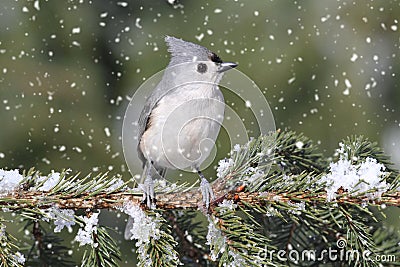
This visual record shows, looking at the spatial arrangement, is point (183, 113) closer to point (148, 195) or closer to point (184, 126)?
point (184, 126)

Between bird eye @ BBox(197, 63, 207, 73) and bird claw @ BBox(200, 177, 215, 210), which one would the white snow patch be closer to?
bird claw @ BBox(200, 177, 215, 210)

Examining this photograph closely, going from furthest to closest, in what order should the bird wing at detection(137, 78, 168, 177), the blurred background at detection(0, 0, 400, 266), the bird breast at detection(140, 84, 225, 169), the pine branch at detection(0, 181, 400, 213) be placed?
the blurred background at detection(0, 0, 400, 266) → the bird wing at detection(137, 78, 168, 177) → the bird breast at detection(140, 84, 225, 169) → the pine branch at detection(0, 181, 400, 213)

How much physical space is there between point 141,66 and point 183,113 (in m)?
1.69

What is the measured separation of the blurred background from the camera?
9.89 ft

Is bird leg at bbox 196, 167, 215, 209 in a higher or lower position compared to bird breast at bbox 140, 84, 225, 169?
lower

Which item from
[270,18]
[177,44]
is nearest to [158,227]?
[177,44]

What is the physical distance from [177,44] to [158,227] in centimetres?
75

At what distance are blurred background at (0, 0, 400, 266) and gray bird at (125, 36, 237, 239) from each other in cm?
125

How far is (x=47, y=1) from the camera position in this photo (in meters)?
3.32

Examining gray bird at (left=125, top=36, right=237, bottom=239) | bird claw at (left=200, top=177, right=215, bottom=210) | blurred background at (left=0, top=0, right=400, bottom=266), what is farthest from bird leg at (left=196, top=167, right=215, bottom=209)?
blurred background at (left=0, top=0, right=400, bottom=266)

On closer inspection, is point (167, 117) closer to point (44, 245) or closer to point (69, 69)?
point (44, 245)

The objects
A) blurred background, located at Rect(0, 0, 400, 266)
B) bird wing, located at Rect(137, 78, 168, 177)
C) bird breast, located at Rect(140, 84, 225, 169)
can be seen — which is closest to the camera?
bird breast, located at Rect(140, 84, 225, 169)

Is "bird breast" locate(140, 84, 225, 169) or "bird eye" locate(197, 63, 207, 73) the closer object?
"bird breast" locate(140, 84, 225, 169)

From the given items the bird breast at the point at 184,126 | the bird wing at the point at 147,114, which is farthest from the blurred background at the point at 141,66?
the bird breast at the point at 184,126
